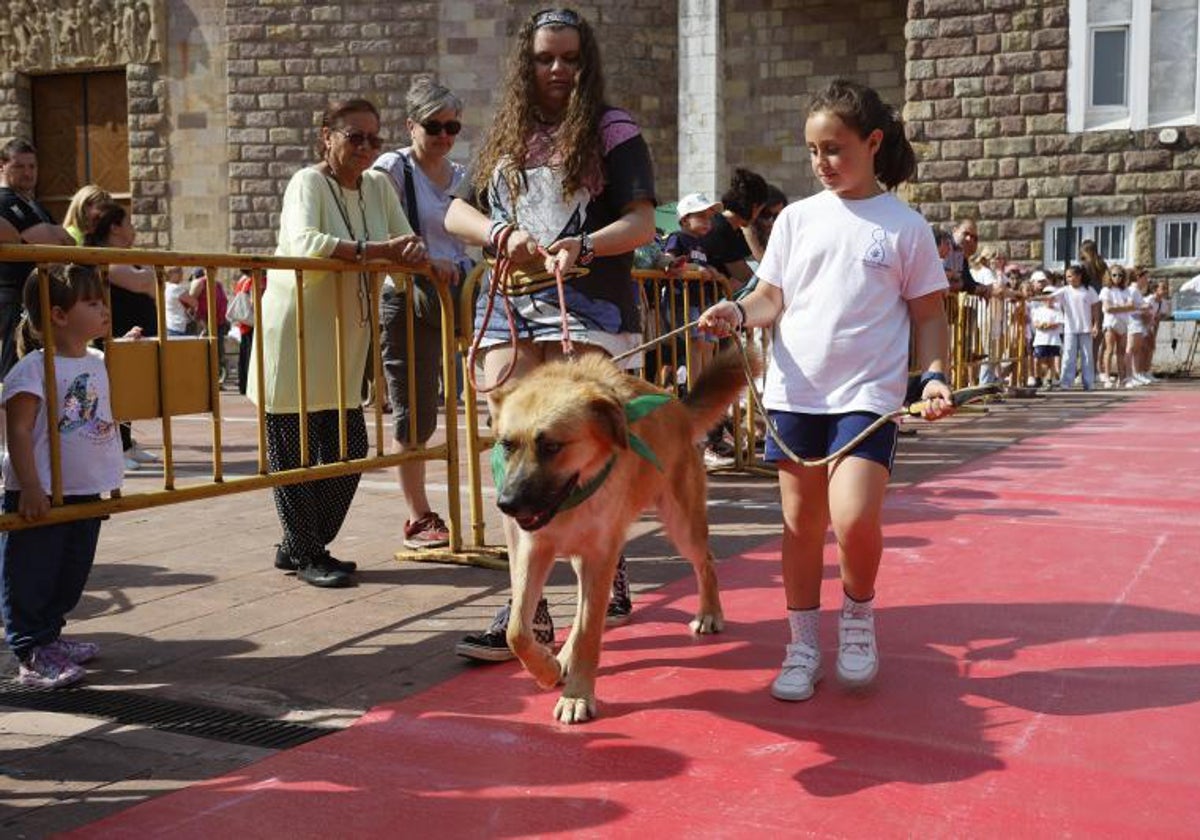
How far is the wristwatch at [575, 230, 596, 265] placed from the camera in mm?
4156

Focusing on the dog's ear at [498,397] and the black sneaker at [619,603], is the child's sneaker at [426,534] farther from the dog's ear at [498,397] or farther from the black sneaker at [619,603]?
the dog's ear at [498,397]

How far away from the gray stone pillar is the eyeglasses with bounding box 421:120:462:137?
17794 mm

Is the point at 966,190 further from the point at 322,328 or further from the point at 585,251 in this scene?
the point at 585,251

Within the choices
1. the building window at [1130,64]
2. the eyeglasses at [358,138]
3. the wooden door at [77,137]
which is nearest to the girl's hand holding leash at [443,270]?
the eyeglasses at [358,138]

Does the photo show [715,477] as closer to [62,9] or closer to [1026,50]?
[1026,50]

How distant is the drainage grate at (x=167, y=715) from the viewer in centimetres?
359

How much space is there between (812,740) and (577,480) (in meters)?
1.01

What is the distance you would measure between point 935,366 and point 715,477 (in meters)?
5.11

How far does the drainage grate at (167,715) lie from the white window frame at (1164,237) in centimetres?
1956

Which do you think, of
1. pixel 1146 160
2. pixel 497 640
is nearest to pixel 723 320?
pixel 497 640

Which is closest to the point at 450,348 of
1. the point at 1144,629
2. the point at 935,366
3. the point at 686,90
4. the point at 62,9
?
the point at 935,366

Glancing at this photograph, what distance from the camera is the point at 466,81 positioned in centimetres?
2352

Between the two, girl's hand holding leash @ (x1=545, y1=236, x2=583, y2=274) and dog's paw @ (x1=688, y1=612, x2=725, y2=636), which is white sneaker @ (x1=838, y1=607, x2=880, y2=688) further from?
girl's hand holding leash @ (x1=545, y1=236, x2=583, y2=274)

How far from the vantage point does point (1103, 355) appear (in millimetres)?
20203
